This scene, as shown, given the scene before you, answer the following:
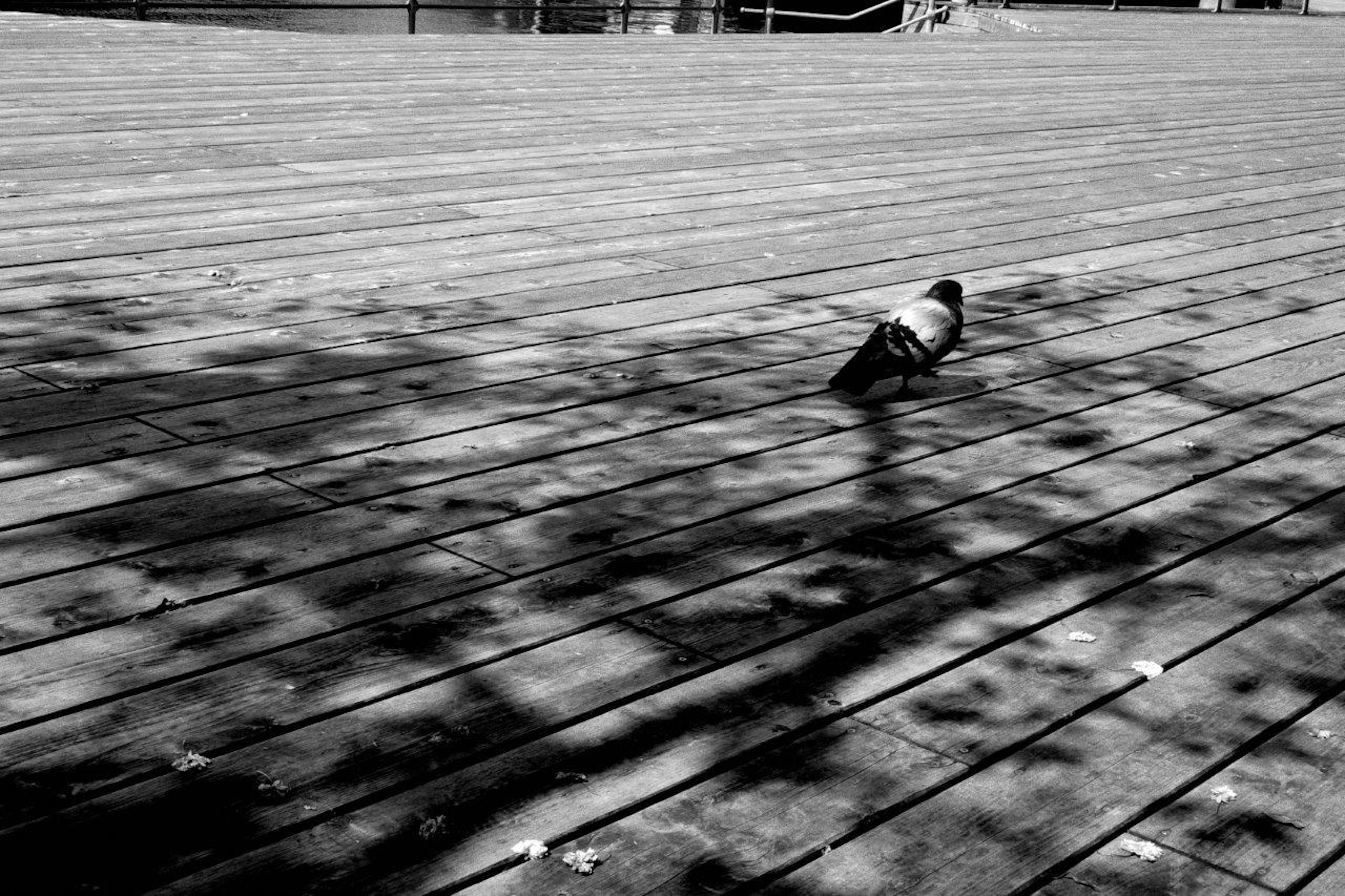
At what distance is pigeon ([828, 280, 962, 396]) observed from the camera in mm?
4125

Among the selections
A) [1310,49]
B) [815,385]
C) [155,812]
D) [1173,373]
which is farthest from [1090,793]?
[1310,49]

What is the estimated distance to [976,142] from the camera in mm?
8477

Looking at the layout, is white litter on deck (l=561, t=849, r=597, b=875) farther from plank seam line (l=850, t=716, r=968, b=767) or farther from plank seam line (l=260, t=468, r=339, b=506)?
plank seam line (l=260, t=468, r=339, b=506)

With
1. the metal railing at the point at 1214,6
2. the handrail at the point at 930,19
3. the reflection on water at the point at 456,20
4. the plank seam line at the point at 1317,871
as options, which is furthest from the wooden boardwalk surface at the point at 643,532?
the reflection on water at the point at 456,20

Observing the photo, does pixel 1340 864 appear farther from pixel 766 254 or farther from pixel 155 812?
pixel 766 254

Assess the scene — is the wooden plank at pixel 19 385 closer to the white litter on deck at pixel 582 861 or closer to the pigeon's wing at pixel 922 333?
the pigeon's wing at pixel 922 333

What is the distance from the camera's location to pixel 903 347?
412 centimetres

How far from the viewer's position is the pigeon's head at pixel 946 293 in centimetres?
436

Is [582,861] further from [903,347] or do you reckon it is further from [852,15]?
[852,15]

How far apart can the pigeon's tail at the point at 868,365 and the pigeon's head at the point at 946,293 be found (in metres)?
0.26

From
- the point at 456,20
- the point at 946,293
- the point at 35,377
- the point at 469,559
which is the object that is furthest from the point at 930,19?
the point at 469,559

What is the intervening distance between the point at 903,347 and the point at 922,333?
0.07 metres

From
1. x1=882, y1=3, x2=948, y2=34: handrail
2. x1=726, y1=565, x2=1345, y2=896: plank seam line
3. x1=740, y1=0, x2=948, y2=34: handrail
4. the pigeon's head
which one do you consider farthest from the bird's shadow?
x1=882, y1=3, x2=948, y2=34: handrail

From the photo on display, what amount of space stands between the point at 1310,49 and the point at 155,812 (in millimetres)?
15803
